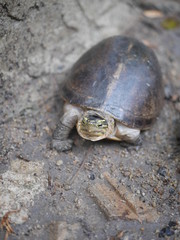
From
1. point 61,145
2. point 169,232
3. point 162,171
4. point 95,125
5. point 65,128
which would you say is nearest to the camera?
point 169,232

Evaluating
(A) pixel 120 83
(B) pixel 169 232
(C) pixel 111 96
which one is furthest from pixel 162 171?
(A) pixel 120 83

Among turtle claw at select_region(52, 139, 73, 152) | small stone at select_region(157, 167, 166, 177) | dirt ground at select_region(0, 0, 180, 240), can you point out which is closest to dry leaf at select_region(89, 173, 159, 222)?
dirt ground at select_region(0, 0, 180, 240)

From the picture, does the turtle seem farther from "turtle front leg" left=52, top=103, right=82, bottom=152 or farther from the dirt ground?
the dirt ground

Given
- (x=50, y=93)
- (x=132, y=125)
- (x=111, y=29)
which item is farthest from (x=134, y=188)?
(x=111, y=29)

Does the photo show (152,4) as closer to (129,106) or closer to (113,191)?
(129,106)

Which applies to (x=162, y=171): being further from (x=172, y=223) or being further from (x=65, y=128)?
(x=65, y=128)

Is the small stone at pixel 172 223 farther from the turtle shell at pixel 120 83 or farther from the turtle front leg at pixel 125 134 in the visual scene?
the turtle shell at pixel 120 83
